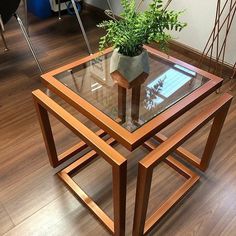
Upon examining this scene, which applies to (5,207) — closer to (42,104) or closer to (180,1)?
(42,104)

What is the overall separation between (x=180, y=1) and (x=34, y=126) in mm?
1356

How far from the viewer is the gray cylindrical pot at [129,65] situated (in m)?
0.91

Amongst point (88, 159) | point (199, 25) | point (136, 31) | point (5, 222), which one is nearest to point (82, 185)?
point (88, 159)

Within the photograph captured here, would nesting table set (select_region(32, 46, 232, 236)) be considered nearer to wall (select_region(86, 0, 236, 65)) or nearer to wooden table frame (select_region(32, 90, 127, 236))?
wooden table frame (select_region(32, 90, 127, 236))

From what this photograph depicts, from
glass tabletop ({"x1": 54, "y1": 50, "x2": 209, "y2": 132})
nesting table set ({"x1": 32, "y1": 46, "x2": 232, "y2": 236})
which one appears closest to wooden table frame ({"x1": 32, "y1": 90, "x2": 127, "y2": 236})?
nesting table set ({"x1": 32, "y1": 46, "x2": 232, "y2": 236})

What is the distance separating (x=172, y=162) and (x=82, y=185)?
432 mm

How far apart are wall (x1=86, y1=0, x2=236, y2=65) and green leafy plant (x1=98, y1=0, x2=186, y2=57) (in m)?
1.07

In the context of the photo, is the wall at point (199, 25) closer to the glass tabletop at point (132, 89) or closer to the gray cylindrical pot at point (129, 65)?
the glass tabletop at point (132, 89)

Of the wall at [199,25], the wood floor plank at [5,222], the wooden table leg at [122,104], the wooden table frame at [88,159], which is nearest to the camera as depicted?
the wooden table frame at [88,159]

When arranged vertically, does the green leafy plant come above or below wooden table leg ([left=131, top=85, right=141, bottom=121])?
above

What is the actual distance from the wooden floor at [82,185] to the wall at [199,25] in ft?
1.35

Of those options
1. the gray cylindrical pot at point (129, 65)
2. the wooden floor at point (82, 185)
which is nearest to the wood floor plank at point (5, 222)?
the wooden floor at point (82, 185)

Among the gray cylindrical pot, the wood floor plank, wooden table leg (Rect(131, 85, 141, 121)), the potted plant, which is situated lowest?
the wood floor plank

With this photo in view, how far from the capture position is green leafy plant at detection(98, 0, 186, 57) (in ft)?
2.76
